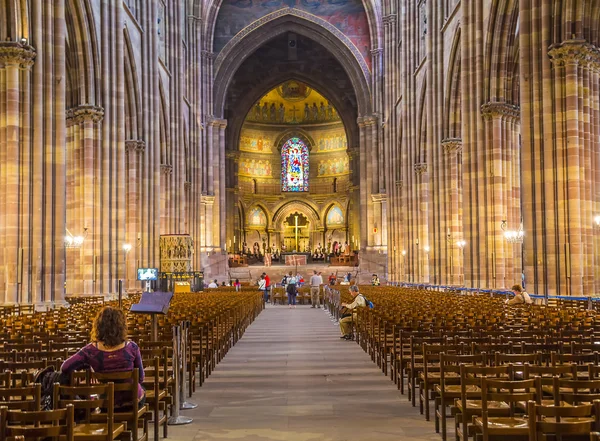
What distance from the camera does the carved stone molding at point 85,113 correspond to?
32375mm

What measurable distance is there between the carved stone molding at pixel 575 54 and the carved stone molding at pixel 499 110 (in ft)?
26.2

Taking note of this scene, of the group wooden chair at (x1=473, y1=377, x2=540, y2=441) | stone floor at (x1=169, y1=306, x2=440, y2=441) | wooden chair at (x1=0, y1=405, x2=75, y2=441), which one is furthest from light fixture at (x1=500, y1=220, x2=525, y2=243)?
wooden chair at (x1=0, y1=405, x2=75, y2=441)

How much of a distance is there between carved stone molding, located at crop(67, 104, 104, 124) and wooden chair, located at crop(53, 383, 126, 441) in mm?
27176

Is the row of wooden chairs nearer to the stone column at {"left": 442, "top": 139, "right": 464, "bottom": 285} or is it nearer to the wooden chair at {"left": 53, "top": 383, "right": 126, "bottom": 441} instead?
the wooden chair at {"left": 53, "top": 383, "right": 126, "bottom": 441}

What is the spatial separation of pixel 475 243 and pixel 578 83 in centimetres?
1178

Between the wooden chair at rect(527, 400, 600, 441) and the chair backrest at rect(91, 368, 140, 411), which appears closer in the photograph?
the wooden chair at rect(527, 400, 600, 441)

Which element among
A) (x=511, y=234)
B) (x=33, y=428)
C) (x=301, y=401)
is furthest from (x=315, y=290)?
(x=33, y=428)

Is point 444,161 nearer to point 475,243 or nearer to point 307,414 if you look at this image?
point 475,243

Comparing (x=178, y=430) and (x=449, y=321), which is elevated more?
(x=449, y=321)

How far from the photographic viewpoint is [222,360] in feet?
55.8

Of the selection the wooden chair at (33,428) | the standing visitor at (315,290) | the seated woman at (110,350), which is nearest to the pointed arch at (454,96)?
the standing visitor at (315,290)

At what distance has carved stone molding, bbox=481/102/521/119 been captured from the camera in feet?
111

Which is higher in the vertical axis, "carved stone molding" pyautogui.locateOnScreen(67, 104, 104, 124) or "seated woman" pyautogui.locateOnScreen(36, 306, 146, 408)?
"carved stone molding" pyautogui.locateOnScreen(67, 104, 104, 124)

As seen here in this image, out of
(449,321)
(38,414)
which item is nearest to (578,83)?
(449,321)
